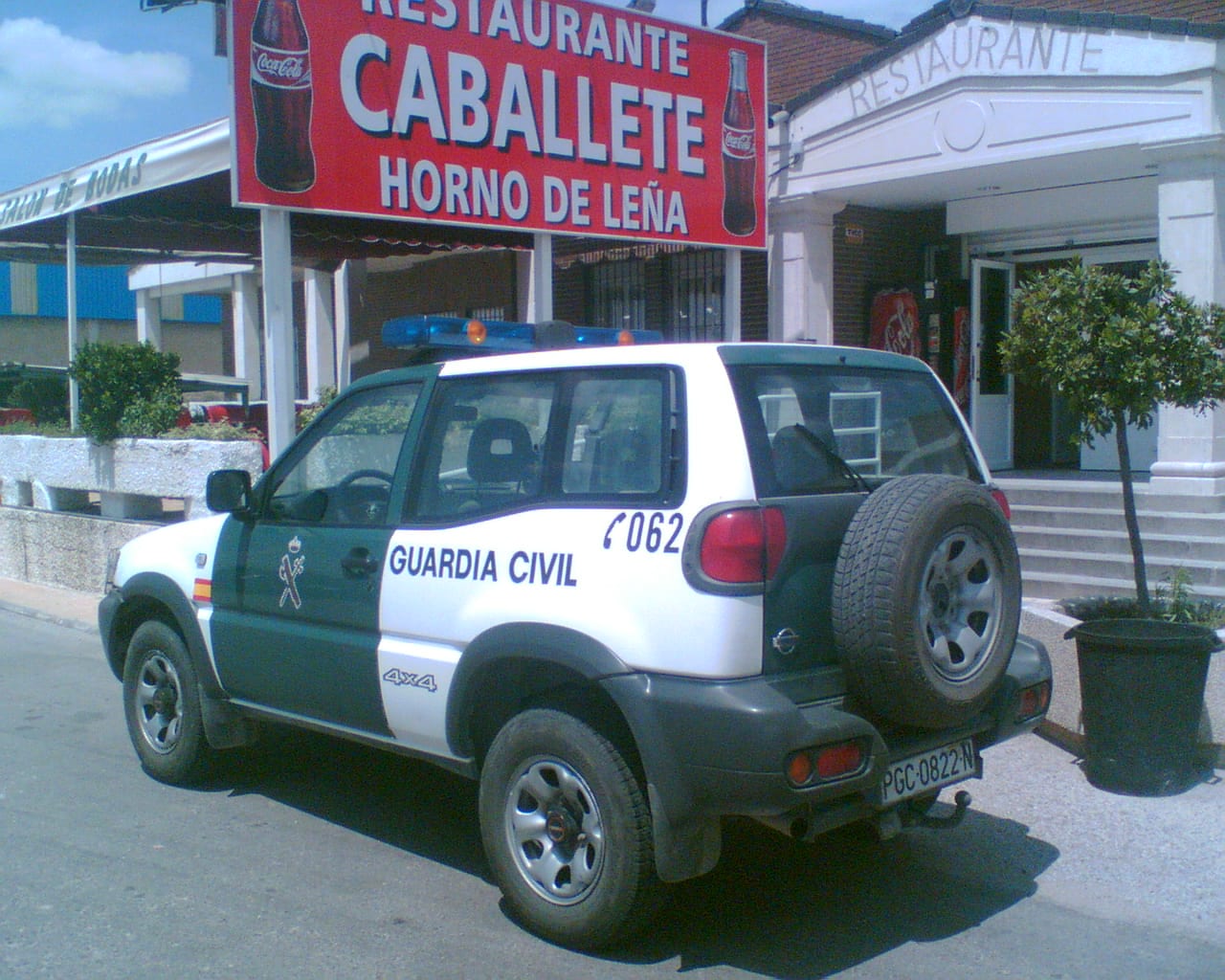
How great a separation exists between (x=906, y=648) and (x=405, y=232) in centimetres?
1026

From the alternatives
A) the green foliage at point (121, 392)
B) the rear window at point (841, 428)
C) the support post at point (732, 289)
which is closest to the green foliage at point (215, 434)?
the green foliage at point (121, 392)

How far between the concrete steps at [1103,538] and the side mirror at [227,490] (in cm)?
541

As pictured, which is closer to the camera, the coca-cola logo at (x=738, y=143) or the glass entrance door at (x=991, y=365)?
the coca-cola logo at (x=738, y=143)

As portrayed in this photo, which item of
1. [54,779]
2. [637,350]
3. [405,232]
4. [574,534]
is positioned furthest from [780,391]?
[405,232]

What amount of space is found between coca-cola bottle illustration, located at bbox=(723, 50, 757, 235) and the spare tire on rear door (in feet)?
26.5

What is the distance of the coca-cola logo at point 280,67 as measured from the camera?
358 inches

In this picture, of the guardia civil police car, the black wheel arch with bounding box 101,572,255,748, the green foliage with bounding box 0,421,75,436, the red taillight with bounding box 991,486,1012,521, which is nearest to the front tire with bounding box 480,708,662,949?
the guardia civil police car

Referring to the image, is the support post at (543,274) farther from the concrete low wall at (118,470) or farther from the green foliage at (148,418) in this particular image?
the green foliage at (148,418)

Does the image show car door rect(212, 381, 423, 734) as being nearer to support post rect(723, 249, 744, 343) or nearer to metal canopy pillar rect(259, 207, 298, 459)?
metal canopy pillar rect(259, 207, 298, 459)

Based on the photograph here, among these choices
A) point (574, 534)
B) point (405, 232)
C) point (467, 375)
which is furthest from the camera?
point (405, 232)

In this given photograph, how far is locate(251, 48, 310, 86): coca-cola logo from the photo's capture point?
9.09 m

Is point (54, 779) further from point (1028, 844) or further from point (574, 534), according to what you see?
point (1028, 844)

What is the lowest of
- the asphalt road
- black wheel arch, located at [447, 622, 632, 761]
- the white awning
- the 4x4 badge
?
the asphalt road

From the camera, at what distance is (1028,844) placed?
5.10 m
